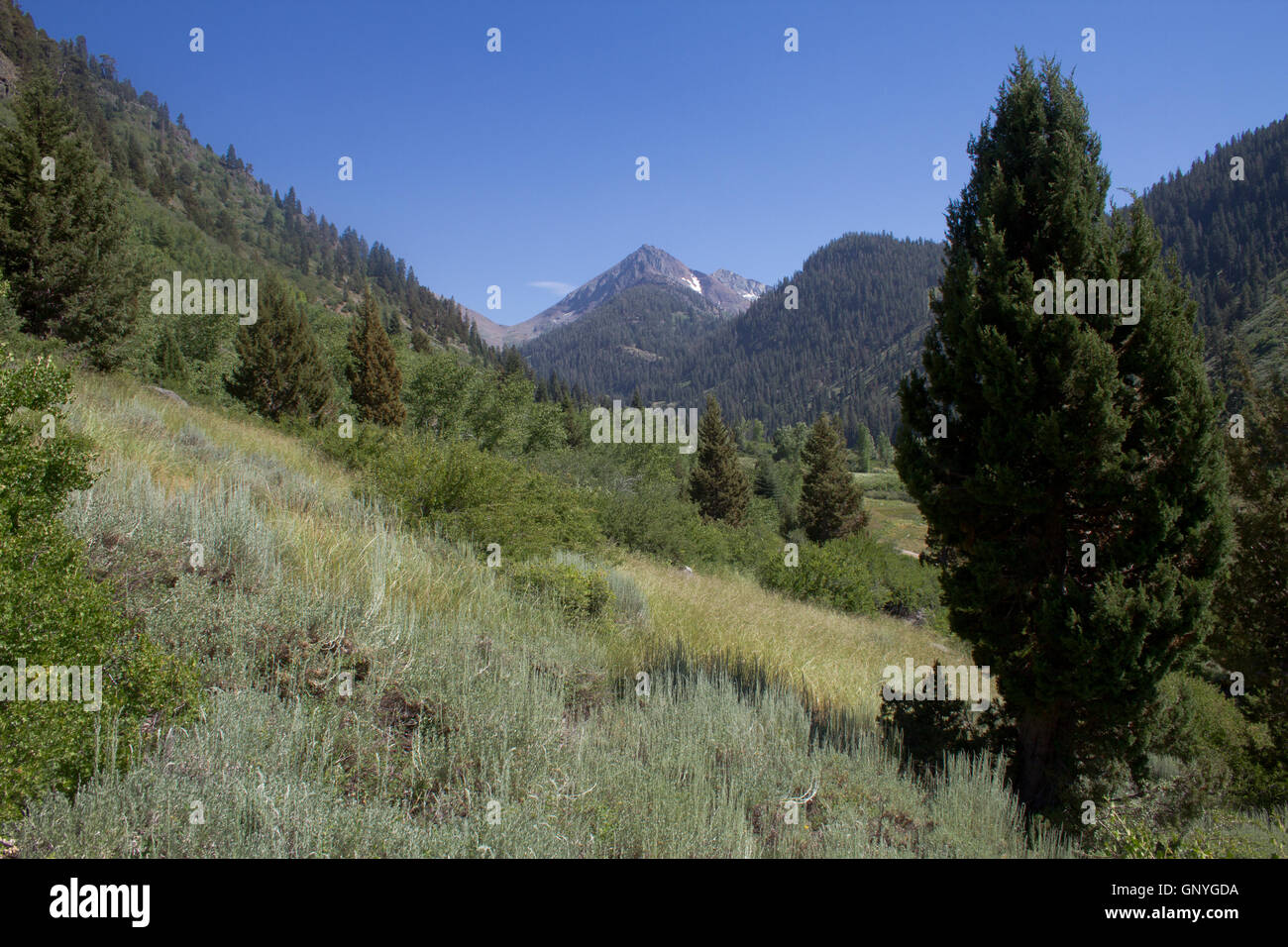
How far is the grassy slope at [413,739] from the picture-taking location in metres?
2.35

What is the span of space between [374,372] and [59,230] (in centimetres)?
1613

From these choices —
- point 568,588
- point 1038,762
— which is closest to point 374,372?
point 568,588

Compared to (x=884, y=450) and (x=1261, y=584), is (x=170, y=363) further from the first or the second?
(x=884, y=450)

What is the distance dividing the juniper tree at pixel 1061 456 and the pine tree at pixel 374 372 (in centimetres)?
2999

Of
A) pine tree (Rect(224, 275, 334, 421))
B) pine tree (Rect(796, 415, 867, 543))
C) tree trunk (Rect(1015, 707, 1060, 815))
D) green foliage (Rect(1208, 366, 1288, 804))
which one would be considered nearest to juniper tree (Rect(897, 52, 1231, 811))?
tree trunk (Rect(1015, 707, 1060, 815))

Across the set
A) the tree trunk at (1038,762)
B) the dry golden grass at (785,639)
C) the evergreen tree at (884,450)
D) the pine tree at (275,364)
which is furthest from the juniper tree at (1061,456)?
the evergreen tree at (884,450)

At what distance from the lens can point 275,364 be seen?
2872 cm

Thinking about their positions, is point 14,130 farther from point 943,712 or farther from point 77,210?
point 943,712

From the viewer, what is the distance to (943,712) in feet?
19.2

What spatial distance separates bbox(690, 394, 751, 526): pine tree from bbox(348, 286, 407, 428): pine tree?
19583mm

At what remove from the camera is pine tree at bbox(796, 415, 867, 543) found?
38312 millimetres

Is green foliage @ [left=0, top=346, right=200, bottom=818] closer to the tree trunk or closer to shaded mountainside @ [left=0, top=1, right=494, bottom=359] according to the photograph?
the tree trunk

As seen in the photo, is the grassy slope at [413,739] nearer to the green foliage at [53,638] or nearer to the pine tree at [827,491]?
the green foliage at [53,638]
